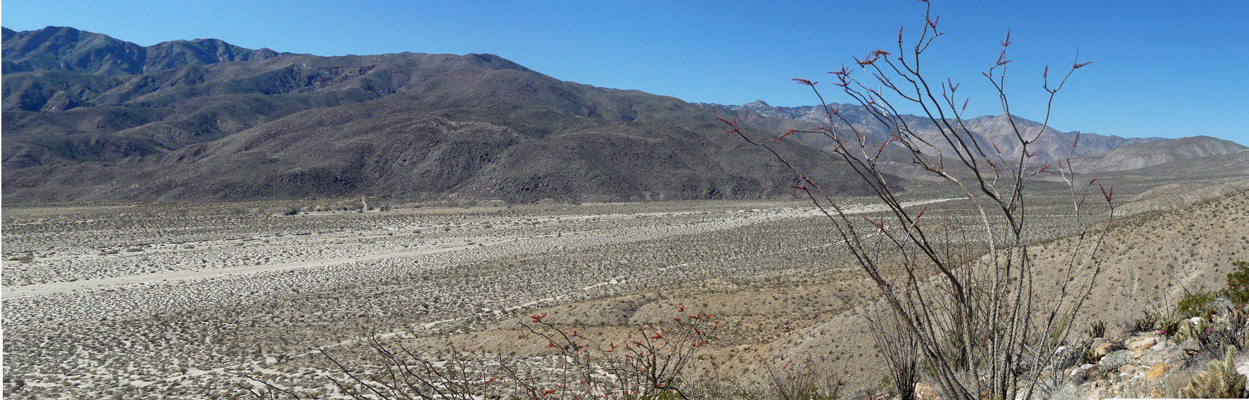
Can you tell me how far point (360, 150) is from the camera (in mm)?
67188

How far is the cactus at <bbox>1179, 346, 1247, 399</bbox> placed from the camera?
373 centimetres

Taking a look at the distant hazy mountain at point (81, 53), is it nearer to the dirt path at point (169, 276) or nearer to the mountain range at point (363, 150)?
the mountain range at point (363, 150)

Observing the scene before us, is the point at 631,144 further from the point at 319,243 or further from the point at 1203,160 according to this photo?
the point at 1203,160

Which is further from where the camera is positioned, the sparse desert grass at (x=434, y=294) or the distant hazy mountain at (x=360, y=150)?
the distant hazy mountain at (x=360, y=150)

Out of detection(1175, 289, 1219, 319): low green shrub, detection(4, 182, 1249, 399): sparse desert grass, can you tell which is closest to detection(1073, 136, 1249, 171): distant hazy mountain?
detection(4, 182, 1249, 399): sparse desert grass

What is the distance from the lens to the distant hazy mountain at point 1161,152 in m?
134

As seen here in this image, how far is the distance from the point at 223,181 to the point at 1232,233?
64.2 metres

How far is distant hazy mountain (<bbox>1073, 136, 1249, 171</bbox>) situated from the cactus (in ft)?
520

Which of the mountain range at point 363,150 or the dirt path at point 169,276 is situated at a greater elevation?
the mountain range at point 363,150

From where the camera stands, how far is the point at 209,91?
121375 millimetres

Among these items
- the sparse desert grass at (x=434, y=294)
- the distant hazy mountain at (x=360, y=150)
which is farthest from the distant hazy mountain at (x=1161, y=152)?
the sparse desert grass at (x=434, y=294)

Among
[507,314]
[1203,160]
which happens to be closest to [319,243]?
[507,314]

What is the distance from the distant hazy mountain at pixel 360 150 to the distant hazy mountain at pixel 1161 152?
9734 cm

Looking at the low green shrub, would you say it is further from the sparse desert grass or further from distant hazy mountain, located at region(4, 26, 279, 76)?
distant hazy mountain, located at region(4, 26, 279, 76)
